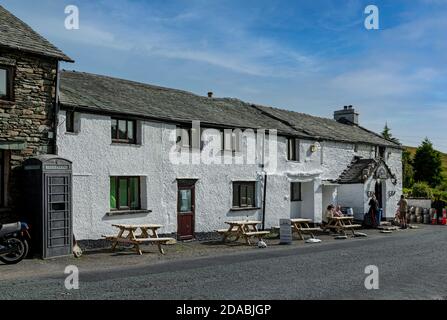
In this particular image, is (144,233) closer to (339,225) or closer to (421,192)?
(339,225)

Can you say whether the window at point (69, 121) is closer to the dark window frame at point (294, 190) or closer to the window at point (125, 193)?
the window at point (125, 193)

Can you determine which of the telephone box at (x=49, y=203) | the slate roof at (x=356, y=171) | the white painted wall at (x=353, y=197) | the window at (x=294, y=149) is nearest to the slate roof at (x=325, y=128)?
the window at (x=294, y=149)

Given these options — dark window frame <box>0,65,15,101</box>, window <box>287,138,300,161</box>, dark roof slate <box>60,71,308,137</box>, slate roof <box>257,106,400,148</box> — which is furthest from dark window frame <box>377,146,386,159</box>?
dark window frame <box>0,65,15,101</box>

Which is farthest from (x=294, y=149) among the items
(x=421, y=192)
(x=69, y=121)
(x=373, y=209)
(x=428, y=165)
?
(x=428, y=165)

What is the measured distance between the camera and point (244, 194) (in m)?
20.8

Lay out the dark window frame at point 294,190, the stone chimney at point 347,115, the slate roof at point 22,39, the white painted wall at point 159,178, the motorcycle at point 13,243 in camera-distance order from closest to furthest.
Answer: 1. the motorcycle at point 13,243
2. the slate roof at point 22,39
3. the white painted wall at point 159,178
4. the dark window frame at point 294,190
5. the stone chimney at point 347,115

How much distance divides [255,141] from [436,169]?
41.0 m

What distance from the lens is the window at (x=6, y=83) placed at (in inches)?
532

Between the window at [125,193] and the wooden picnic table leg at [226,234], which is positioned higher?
the window at [125,193]

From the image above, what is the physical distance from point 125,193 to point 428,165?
154ft

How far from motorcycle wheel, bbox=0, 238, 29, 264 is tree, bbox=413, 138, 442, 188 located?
50501 millimetres

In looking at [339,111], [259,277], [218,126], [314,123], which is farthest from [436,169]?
[259,277]

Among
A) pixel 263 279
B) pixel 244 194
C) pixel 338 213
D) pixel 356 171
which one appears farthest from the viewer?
pixel 356 171

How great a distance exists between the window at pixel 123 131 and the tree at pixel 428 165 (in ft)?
150
